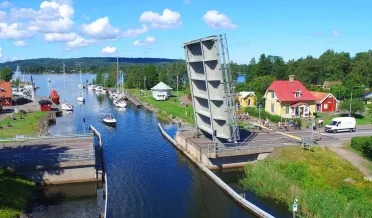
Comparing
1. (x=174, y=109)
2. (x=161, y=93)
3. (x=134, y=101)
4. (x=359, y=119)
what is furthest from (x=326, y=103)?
(x=134, y=101)

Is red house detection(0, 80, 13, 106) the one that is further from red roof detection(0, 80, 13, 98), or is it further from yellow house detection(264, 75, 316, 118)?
yellow house detection(264, 75, 316, 118)

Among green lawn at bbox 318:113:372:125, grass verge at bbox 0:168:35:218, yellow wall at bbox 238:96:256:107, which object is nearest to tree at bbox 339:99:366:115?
green lawn at bbox 318:113:372:125

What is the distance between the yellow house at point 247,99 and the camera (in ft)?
239

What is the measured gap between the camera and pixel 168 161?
40.4 meters

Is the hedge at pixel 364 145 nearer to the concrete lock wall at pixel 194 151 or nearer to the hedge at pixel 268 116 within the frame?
the hedge at pixel 268 116

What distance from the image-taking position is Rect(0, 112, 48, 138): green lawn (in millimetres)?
48234

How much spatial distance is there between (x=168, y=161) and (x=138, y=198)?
11273 millimetres

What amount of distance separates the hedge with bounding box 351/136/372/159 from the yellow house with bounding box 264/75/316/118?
20426 millimetres

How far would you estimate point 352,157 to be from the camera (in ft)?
114

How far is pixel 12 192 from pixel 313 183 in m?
23.8

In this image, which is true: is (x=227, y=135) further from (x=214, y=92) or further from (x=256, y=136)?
(x=256, y=136)

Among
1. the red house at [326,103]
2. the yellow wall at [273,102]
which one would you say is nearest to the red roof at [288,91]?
the yellow wall at [273,102]

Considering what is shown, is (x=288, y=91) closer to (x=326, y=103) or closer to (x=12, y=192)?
(x=326, y=103)

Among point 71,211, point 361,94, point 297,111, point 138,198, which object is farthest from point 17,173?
point 361,94
